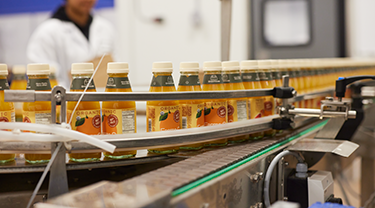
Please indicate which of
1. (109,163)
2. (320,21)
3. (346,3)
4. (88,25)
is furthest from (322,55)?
(109,163)

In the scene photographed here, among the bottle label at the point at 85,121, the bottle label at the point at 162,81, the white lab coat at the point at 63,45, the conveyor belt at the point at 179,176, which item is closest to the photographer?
the conveyor belt at the point at 179,176

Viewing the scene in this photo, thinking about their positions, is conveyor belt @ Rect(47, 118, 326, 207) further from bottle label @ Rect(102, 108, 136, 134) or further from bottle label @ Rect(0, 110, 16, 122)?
bottle label @ Rect(0, 110, 16, 122)

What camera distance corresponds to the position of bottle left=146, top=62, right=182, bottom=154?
3.05ft

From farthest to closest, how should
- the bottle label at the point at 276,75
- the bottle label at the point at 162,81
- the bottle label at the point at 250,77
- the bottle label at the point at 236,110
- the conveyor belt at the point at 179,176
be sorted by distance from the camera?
the bottle label at the point at 276,75, the bottle label at the point at 250,77, the bottle label at the point at 236,110, the bottle label at the point at 162,81, the conveyor belt at the point at 179,176

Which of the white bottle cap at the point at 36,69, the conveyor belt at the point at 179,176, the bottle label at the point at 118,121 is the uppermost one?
the white bottle cap at the point at 36,69

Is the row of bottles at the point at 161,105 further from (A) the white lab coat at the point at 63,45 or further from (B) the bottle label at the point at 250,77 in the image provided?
(A) the white lab coat at the point at 63,45

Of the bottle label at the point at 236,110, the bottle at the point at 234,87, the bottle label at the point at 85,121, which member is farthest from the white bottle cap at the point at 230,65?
the bottle label at the point at 85,121

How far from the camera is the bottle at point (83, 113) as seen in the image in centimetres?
87

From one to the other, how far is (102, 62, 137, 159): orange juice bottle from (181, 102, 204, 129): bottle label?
6.1 inches

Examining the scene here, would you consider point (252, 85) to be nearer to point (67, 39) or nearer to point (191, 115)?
point (191, 115)

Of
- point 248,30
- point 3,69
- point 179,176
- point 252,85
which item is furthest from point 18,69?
point 248,30

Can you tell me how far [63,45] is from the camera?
3.04m

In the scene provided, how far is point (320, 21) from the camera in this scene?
3.81m

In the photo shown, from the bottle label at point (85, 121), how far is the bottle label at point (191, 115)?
0.24 meters
